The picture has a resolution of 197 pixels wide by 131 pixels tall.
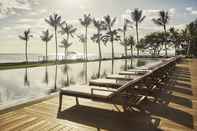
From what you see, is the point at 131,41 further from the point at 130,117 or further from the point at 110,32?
the point at 130,117

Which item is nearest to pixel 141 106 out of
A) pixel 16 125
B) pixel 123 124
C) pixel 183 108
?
pixel 123 124

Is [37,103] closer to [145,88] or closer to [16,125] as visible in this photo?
[16,125]

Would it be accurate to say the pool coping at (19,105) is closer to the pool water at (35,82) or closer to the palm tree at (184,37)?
the pool water at (35,82)

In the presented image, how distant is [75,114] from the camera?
137 inches

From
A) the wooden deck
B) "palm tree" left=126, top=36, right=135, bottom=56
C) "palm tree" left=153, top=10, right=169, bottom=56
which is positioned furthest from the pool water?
"palm tree" left=126, top=36, right=135, bottom=56

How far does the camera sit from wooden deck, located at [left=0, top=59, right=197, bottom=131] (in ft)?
9.55

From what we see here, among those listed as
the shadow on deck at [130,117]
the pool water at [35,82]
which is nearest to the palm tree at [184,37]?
the pool water at [35,82]

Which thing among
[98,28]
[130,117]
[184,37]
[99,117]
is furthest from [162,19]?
[99,117]

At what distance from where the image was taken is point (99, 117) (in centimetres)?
332

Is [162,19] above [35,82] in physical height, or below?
above

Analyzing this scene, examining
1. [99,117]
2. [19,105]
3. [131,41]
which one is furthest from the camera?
[131,41]

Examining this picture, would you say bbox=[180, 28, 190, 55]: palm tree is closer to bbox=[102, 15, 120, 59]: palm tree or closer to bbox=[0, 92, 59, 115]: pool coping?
bbox=[102, 15, 120, 59]: palm tree

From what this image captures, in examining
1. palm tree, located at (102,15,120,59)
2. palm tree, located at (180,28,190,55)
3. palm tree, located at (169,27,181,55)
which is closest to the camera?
palm tree, located at (180,28,190,55)

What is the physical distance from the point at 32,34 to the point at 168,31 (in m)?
26.8
